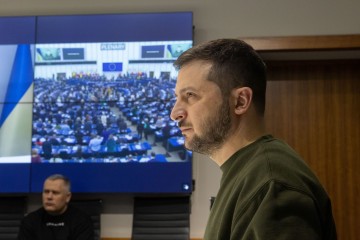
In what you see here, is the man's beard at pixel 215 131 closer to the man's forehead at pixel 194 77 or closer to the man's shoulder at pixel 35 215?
the man's forehead at pixel 194 77

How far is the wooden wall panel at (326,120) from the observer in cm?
351

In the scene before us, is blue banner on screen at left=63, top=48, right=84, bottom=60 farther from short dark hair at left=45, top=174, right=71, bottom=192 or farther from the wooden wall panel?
the wooden wall panel

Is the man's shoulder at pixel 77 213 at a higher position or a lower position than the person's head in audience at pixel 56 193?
lower

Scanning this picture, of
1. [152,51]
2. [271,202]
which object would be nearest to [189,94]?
[271,202]

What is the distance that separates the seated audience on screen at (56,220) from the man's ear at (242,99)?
252 cm

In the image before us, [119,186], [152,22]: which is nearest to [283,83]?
[152,22]

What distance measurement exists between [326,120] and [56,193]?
219 cm

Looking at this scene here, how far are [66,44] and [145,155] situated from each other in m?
1.07

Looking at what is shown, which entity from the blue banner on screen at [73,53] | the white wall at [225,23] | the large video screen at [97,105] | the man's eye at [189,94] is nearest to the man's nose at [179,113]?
the man's eye at [189,94]

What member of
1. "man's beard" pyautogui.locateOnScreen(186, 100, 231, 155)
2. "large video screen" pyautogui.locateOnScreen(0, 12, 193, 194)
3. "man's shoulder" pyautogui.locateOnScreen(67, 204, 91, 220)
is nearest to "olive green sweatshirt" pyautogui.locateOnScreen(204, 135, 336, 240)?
"man's beard" pyautogui.locateOnScreen(186, 100, 231, 155)

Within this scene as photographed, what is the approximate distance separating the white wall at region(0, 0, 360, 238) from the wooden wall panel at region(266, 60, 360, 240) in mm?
350

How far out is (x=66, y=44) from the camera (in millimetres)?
3432

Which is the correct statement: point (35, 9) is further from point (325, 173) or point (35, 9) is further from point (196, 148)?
point (196, 148)

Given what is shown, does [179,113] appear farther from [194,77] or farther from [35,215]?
[35,215]
